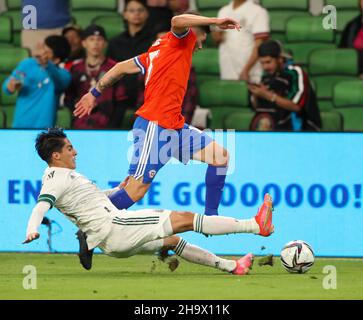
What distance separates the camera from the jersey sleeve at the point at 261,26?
14180mm

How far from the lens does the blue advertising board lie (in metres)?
11.7

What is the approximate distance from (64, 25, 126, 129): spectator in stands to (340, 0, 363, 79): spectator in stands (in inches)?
114

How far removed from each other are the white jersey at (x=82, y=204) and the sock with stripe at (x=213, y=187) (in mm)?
1458

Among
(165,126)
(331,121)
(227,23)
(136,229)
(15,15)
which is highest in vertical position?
(15,15)

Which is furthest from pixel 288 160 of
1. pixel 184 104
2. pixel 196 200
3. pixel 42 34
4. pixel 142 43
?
pixel 42 34

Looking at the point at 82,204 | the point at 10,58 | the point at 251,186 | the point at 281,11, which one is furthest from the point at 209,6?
the point at 82,204

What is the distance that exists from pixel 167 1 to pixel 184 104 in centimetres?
179

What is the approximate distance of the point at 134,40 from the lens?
14.0 m

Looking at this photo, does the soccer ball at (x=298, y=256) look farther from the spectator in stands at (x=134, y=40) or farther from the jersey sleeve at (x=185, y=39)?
the spectator in stands at (x=134, y=40)

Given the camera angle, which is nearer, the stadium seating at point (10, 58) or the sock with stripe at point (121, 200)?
the sock with stripe at point (121, 200)

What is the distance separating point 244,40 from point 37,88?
8.24 feet

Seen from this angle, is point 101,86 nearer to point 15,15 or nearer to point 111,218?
point 111,218

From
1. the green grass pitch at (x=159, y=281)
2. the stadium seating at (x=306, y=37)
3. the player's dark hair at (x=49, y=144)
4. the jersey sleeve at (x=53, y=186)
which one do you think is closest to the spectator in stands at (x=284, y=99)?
the stadium seating at (x=306, y=37)

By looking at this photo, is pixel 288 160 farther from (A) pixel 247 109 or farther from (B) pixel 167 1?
(B) pixel 167 1
